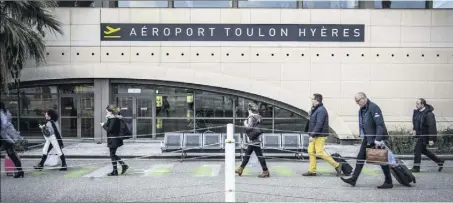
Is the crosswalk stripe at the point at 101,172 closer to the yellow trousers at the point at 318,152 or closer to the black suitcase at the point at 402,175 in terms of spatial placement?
the yellow trousers at the point at 318,152

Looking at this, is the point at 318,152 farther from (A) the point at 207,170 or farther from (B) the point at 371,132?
(A) the point at 207,170

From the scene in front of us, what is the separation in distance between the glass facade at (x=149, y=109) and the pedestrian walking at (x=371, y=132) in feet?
37.4

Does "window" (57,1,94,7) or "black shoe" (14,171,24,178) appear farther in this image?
"window" (57,1,94,7)

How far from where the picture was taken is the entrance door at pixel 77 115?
20531 millimetres

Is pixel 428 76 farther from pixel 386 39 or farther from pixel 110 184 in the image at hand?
pixel 110 184

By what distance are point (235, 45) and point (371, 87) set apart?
5.93 m

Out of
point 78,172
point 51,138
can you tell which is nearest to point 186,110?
point 51,138

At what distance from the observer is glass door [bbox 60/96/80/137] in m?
20.6

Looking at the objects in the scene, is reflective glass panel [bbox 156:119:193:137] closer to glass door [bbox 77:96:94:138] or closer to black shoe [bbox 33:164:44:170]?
glass door [bbox 77:96:94:138]

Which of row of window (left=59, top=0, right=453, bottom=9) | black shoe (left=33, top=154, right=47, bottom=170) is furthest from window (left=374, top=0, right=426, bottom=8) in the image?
black shoe (left=33, top=154, right=47, bottom=170)

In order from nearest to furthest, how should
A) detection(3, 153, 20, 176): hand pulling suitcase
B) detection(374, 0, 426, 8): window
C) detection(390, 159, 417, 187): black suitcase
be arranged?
1. detection(3, 153, 20, 176): hand pulling suitcase
2. detection(390, 159, 417, 187): black suitcase
3. detection(374, 0, 426, 8): window

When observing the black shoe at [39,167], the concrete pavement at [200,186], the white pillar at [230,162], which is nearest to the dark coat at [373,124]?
the concrete pavement at [200,186]

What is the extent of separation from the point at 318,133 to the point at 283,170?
5.72 ft

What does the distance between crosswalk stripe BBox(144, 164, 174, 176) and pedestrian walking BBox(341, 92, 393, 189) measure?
406cm
